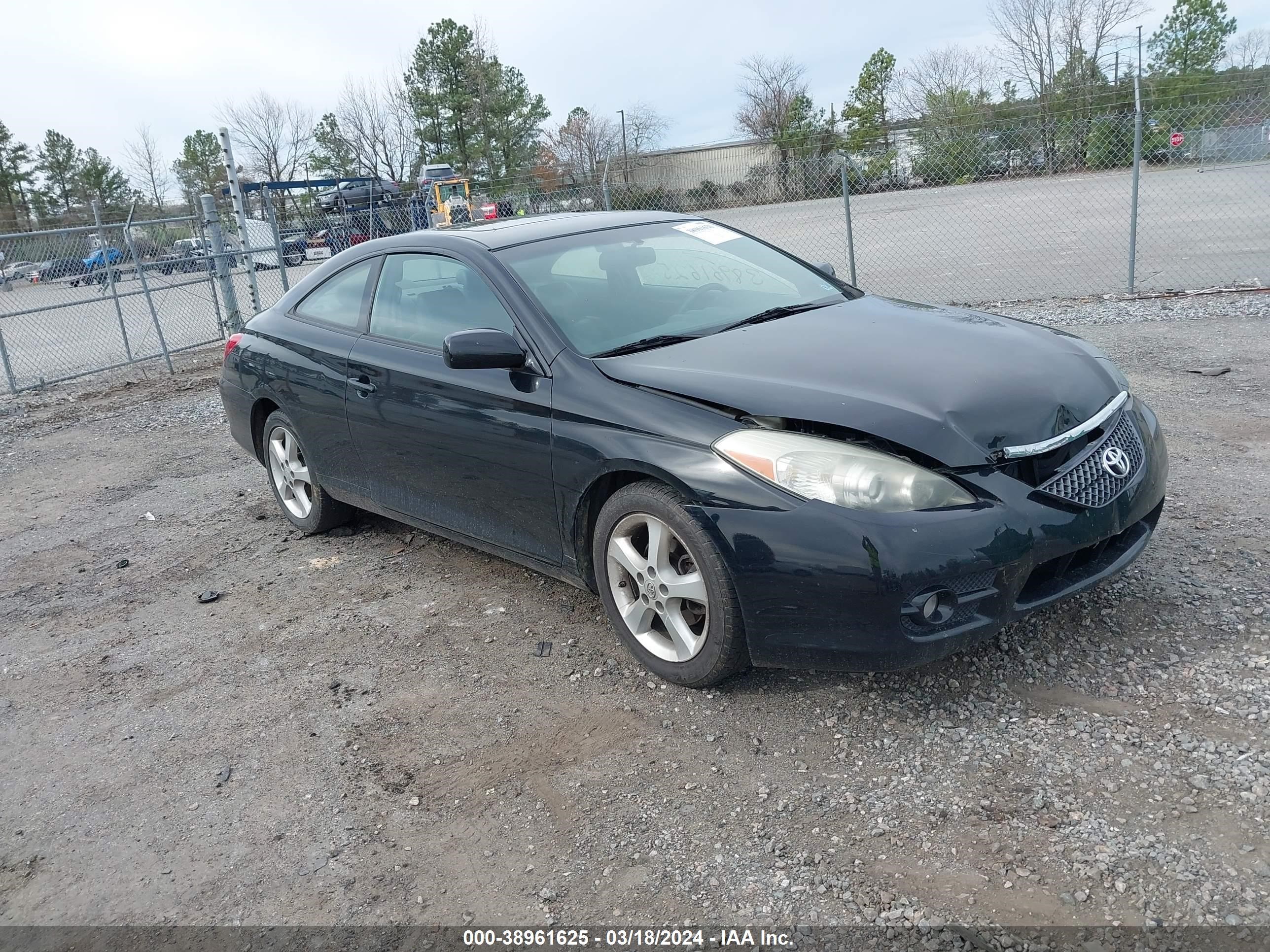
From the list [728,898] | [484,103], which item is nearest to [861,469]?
[728,898]

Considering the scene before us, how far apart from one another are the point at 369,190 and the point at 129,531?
2659cm

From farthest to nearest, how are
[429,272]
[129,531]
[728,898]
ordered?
[129,531], [429,272], [728,898]

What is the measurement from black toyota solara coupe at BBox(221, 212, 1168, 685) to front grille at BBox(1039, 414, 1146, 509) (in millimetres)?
10

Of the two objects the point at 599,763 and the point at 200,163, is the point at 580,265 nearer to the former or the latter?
the point at 599,763

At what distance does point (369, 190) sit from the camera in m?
30.5

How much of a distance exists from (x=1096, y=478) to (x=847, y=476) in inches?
33.0

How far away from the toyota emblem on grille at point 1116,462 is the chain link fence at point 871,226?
3.18m

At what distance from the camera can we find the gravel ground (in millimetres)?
2486

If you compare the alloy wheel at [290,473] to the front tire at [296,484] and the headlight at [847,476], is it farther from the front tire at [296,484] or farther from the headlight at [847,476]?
the headlight at [847,476]

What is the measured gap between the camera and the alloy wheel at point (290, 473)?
5.29 meters

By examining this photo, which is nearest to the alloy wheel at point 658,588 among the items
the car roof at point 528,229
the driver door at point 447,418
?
the driver door at point 447,418

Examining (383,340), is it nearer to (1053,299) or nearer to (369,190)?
(1053,299)

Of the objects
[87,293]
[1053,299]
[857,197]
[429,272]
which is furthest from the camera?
[857,197]

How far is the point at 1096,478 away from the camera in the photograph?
10.2 ft
